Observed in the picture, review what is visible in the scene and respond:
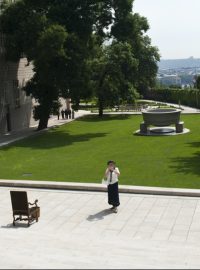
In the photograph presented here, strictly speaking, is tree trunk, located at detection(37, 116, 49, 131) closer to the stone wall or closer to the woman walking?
the stone wall

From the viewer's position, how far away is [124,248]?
34.5 feet

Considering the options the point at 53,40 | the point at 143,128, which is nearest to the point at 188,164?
the point at 143,128

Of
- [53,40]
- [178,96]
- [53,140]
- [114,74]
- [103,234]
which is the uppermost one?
[53,40]

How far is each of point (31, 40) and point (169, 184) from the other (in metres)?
18.7

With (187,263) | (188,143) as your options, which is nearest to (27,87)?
(188,143)

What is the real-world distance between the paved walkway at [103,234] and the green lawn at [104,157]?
2.49 m

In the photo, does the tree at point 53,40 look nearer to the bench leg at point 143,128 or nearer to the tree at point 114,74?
the bench leg at point 143,128

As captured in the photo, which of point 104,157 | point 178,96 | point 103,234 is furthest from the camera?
point 178,96

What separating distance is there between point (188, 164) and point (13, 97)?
21.8 meters

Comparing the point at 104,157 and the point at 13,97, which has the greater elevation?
the point at 13,97

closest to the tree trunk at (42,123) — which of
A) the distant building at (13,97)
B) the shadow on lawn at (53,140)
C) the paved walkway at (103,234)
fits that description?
the shadow on lawn at (53,140)

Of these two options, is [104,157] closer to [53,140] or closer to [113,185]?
[53,140]

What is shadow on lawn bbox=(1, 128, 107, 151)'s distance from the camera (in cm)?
2798

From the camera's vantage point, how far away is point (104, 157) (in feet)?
75.1
